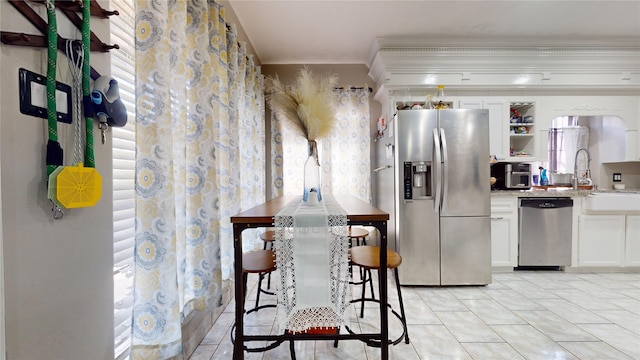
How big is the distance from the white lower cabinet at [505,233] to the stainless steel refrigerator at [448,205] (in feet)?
1.59

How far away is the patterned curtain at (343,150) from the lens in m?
3.68

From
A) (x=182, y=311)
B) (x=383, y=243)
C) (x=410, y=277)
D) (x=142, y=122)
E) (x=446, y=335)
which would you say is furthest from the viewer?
(x=410, y=277)

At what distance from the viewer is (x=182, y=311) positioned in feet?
4.84

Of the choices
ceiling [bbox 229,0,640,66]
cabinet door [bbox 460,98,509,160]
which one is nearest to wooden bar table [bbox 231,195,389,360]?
ceiling [bbox 229,0,640,66]

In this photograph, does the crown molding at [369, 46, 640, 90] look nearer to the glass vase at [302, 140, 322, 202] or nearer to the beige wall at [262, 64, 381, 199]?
the beige wall at [262, 64, 381, 199]

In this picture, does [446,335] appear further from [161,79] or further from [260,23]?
[260,23]

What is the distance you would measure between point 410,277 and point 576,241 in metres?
2.09

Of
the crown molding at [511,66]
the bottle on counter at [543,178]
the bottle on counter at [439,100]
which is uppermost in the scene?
the crown molding at [511,66]

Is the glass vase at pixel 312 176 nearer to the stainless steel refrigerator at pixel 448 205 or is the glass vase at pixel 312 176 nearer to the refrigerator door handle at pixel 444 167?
the stainless steel refrigerator at pixel 448 205

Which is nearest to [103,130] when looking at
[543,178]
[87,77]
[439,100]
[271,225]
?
[87,77]

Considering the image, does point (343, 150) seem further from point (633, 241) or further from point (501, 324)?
point (633, 241)

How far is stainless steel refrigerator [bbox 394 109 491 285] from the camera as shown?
264 cm

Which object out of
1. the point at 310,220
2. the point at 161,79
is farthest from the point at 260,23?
the point at 310,220

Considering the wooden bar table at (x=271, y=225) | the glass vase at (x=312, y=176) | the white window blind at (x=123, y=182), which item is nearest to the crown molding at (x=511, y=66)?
the glass vase at (x=312, y=176)
